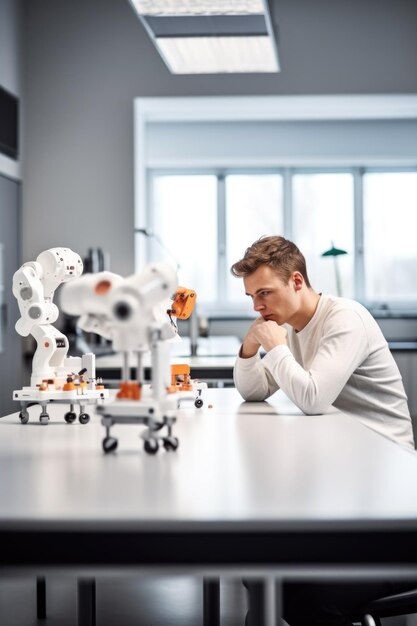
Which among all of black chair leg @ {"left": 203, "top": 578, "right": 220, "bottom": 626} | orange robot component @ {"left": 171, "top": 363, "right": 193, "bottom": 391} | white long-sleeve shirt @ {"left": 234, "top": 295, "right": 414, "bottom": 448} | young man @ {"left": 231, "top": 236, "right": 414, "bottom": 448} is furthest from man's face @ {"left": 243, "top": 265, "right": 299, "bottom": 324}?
black chair leg @ {"left": 203, "top": 578, "right": 220, "bottom": 626}

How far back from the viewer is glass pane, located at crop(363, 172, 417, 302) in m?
7.05

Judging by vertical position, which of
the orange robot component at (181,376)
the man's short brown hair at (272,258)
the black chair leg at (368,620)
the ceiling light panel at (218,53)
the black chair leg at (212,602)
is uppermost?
the ceiling light panel at (218,53)

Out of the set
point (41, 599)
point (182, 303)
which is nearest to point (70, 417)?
→ point (182, 303)

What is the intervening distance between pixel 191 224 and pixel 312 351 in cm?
486

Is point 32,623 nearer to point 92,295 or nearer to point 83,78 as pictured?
point 92,295

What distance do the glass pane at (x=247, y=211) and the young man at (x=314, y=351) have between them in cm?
469

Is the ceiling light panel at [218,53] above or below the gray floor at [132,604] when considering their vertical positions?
above

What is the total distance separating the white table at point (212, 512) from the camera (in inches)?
38.6

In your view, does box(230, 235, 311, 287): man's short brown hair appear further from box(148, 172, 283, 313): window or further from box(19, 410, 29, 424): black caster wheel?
box(148, 172, 283, 313): window

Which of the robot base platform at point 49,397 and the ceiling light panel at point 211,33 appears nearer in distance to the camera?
the robot base platform at point 49,397

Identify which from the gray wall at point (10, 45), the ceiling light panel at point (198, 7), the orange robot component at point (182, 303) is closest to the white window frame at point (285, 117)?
the gray wall at point (10, 45)

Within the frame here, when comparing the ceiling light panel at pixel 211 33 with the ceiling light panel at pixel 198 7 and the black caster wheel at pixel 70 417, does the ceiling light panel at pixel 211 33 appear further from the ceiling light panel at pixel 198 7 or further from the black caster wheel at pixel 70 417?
the black caster wheel at pixel 70 417

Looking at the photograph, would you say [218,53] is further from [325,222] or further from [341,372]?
[325,222]

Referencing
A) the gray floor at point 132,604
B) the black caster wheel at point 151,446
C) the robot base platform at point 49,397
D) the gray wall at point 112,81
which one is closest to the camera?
the black caster wheel at point 151,446
